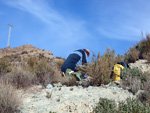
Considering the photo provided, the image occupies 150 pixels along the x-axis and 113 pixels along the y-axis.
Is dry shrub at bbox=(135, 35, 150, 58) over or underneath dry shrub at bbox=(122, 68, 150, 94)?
over

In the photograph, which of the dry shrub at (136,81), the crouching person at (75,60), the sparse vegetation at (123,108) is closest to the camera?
the sparse vegetation at (123,108)

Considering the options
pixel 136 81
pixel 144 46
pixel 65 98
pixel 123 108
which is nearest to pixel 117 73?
pixel 136 81

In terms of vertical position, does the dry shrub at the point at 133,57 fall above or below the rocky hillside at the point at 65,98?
above

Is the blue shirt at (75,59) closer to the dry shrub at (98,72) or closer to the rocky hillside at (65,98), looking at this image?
the dry shrub at (98,72)

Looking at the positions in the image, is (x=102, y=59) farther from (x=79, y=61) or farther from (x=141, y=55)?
(x=141, y=55)

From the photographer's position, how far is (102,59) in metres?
5.94

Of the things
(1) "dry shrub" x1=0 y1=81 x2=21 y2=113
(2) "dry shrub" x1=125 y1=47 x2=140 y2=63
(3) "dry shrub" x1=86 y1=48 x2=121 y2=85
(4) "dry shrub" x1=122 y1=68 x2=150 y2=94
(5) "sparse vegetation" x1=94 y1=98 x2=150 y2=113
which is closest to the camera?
(5) "sparse vegetation" x1=94 y1=98 x2=150 y2=113

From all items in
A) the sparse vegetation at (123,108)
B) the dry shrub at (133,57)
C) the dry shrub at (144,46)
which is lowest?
the sparse vegetation at (123,108)

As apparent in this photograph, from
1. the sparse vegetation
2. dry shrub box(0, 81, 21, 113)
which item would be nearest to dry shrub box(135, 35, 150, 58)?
the sparse vegetation

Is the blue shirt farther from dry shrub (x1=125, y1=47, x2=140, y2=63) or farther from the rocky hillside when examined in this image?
dry shrub (x1=125, y1=47, x2=140, y2=63)

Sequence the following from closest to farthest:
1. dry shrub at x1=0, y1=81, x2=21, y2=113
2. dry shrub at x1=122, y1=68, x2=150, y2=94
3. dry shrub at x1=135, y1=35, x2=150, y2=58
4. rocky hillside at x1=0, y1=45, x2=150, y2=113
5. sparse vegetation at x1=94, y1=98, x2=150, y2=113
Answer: sparse vegetation at x1=94, y1=98, x2=150, y2=113 < dry shrub at x1=0, y1=81, x2=21, y2=113 < rocky hillside at x1=0, y1=45, x2=150, y2=113 < dry shrub at x1=122, y1=68, x2=150, y2=94 < dry shrub at x1=135, y1=35, x2=150, y2=58

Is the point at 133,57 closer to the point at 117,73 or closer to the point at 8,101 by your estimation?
the point at 117,73

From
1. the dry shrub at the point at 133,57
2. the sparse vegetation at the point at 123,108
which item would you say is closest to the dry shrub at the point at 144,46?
the dry shrub at the point at 133,57

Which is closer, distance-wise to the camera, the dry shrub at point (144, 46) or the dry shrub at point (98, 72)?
the dry shrub at point (98, 72)
